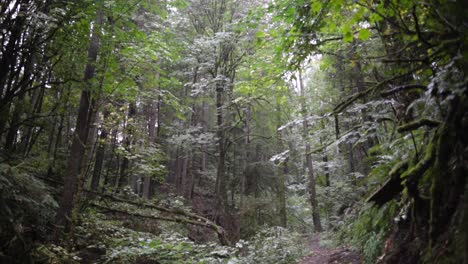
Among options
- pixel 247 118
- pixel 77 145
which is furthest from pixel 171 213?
pixel 247 118

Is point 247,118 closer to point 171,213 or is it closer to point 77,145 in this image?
point 171,213

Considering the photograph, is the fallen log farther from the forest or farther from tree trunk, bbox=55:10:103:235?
tree trunk, bbox=55:10:103:235

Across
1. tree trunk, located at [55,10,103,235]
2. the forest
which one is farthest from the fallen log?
tree trunk, located at [55,10,103,235]

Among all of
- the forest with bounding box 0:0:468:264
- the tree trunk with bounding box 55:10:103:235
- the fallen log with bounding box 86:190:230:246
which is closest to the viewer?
the forest with bounding box 0:0:468:264

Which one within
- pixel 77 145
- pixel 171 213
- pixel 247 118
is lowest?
pixel 171 213

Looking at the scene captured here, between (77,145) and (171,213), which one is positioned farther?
(171,213)

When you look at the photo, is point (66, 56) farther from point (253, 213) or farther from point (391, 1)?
point (253, 213)

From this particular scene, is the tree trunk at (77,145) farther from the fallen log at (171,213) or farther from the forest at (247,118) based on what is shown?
the fallen log at (171,213)

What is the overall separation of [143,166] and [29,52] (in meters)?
5.99

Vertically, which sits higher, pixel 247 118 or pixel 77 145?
pixel 247 118

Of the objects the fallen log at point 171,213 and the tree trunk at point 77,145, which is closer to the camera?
the tree trunk at point 77,145

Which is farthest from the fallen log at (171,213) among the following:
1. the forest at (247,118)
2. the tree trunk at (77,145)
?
the tree trunk at (77,145)

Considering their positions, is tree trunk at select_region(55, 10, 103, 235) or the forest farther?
tree trunk at select_region(55, 10, 103, 235)

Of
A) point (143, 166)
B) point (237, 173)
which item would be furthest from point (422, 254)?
point (237, 173)
